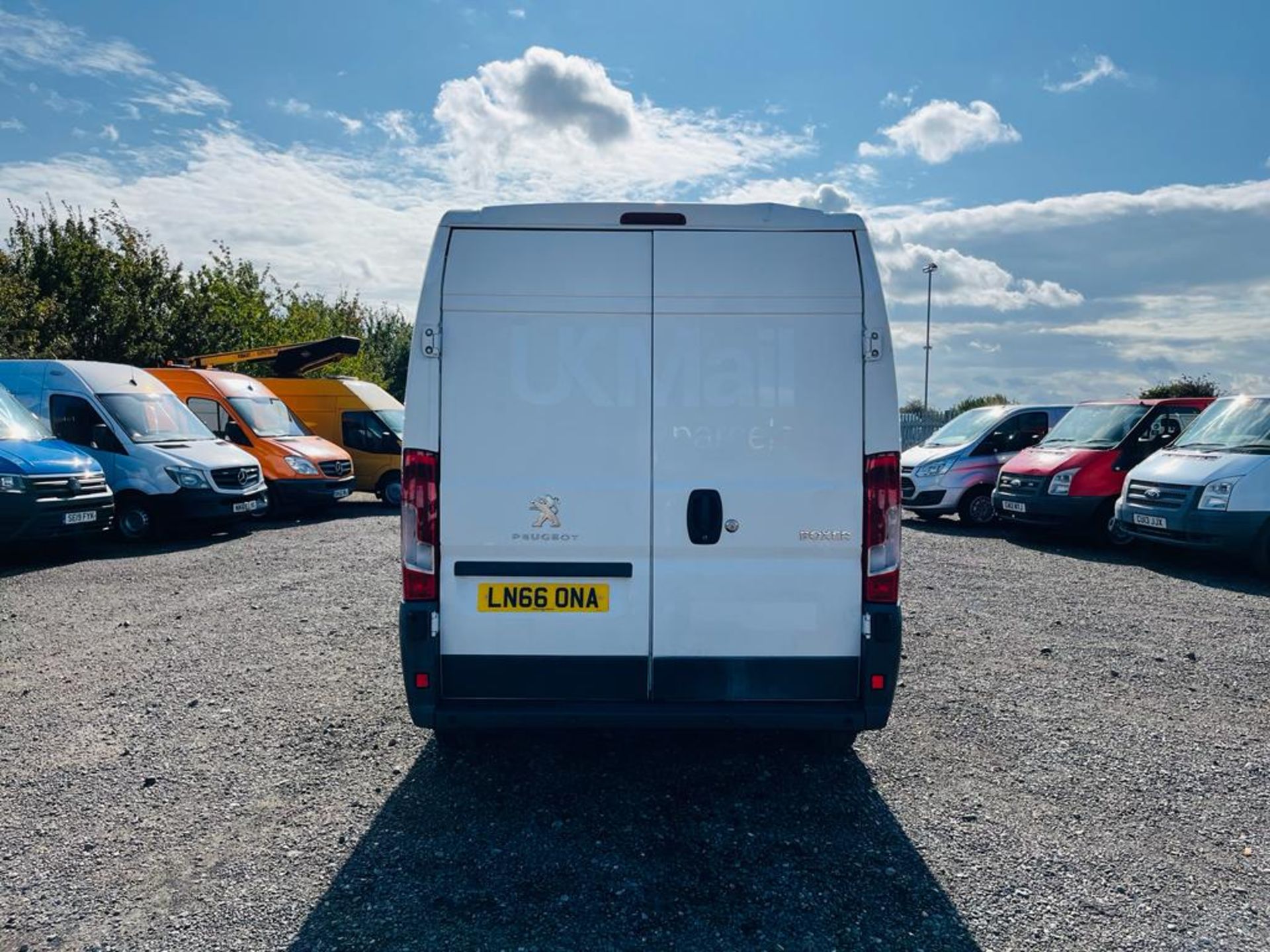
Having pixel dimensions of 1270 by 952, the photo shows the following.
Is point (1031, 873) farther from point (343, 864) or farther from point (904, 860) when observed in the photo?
point (343, 864)

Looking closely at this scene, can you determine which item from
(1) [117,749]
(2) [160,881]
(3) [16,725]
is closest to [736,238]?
(2) [160,881]

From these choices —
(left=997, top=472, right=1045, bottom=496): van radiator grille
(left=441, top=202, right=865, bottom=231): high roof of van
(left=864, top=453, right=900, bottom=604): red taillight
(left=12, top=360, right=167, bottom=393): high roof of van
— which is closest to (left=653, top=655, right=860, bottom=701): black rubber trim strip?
(left=864, top=453, right=900, bottom=604): red taillight

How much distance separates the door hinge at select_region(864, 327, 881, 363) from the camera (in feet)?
12.4

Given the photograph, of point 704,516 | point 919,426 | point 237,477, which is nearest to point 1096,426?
point 704,516

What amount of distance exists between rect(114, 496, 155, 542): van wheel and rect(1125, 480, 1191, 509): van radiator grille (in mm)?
11983

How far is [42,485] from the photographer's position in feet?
32.8

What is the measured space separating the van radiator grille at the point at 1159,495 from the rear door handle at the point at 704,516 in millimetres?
8273

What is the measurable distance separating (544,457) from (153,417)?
10639mm

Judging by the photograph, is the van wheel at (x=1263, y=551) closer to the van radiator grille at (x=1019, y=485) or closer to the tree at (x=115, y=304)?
the van radiator grille at (x=1019, y=485)

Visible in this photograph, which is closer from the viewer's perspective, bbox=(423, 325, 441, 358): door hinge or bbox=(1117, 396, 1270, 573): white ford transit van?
bbox=(423, 325, 441, 358): door hinge

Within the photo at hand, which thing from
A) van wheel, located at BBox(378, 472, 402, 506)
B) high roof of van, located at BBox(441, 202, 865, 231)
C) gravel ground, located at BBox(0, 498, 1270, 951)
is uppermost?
high roof of van, located at BBox(441, 202, 865, 231)

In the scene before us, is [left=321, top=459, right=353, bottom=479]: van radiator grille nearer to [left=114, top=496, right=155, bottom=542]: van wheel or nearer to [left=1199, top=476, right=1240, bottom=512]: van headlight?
[left=114, top=496, right=155, bottom=542]: van wheel

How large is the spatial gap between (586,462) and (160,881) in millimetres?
2211

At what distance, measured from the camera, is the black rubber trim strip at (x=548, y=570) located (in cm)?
379
